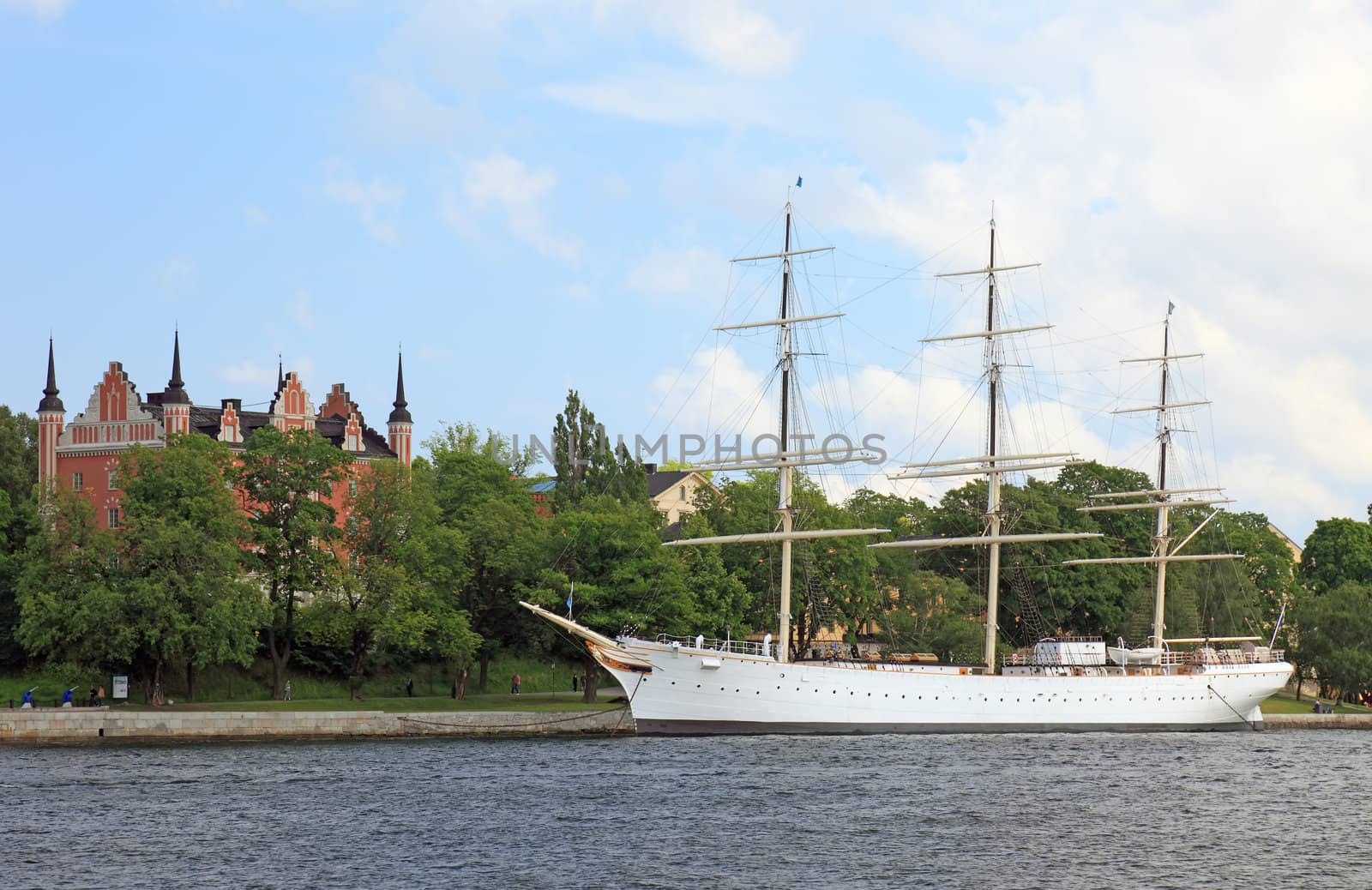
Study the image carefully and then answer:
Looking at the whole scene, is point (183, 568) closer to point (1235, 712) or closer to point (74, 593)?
point (74, 593)

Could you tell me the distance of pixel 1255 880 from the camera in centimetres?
3706

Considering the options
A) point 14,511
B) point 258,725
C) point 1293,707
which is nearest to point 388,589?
point 258,725

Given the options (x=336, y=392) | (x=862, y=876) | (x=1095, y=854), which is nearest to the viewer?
(x=862, y=876)

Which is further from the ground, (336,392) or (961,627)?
(336,392)

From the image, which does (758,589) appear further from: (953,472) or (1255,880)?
(1255,880)

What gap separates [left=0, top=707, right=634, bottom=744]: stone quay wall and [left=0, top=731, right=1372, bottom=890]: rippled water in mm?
2301

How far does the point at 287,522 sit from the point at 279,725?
528 inches

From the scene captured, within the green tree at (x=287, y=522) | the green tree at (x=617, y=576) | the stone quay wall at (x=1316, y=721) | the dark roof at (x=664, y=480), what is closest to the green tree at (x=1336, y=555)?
the stone quay wall at (x=1316, y=721)

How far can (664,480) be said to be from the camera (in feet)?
413

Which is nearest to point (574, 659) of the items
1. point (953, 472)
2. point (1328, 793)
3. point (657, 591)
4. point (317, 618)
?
point (657, 591)

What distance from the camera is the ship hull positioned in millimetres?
67438

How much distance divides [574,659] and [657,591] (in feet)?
16.5

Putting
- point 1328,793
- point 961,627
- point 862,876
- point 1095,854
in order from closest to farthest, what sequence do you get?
point 862,876 → point 1095,854 → point 1328,793 → point 961,627

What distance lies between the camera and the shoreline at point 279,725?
58344mm
